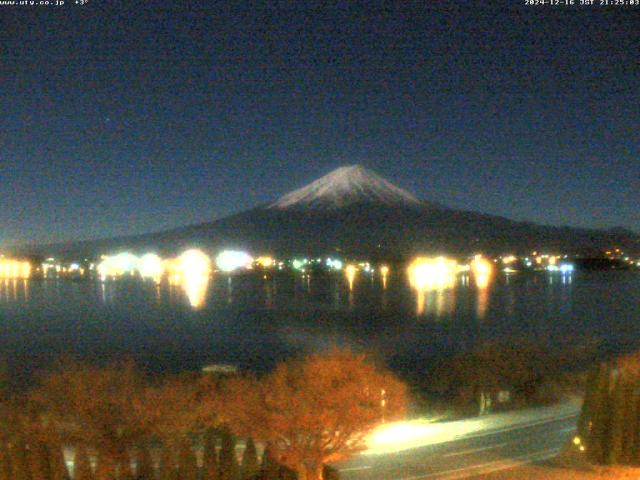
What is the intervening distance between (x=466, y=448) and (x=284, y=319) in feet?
58.2

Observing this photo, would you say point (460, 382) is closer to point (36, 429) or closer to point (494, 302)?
point (36, 429)

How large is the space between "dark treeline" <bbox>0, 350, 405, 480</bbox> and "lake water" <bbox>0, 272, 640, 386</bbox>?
25.8 feet

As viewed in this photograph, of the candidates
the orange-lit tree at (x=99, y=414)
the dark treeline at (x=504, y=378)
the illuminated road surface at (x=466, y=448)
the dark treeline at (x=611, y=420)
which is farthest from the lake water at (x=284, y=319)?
the dark treeline at (x=611, y=420)

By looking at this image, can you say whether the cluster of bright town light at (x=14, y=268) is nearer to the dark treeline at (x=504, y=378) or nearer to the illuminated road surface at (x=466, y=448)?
the dark treeline at (x=504, y=378)

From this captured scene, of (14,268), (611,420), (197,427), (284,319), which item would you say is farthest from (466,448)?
(14,268)

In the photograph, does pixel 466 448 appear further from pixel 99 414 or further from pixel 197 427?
pixel 99 414

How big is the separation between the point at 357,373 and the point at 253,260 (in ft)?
154

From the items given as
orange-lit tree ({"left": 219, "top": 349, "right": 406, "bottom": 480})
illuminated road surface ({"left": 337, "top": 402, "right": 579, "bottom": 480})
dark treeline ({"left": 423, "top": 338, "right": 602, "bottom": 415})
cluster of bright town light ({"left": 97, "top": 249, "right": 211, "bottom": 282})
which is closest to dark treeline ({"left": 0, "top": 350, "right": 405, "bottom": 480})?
orange-lit tree ({"left": 219, "top": 349, "right": 406, "bottom": 480})

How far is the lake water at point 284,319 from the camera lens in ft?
63.7

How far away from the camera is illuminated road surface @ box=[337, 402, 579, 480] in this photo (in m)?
7.13

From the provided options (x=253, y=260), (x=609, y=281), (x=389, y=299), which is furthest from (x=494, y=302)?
(x=253, y=260)

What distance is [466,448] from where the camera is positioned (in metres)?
8.21

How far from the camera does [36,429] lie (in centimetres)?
703

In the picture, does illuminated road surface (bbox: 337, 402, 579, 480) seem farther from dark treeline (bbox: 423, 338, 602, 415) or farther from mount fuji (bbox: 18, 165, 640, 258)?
mount fuji (bbox: 18, 165, 640, 258)
